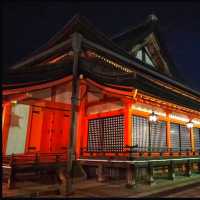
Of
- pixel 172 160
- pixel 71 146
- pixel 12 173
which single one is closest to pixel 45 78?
pixel 71 146

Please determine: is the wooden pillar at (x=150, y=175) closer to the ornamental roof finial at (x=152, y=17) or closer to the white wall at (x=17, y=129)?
the white wall at (x=17, y=129)

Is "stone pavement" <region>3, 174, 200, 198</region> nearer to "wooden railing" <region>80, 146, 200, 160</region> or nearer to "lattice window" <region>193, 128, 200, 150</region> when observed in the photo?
"wooden railing" <region>80, 146, 200, 160</region>

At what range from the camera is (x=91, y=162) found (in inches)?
426

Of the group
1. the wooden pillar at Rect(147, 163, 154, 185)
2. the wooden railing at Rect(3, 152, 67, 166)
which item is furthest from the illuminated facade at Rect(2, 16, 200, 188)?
the wooden railing at Rect(3, 152, 67, 166)

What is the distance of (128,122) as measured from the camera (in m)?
10.2

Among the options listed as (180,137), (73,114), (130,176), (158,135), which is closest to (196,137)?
(180,137)

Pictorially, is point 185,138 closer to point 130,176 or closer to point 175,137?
point 175,137

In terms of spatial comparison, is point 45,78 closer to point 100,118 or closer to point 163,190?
point 100,118

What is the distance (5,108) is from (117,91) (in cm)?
513

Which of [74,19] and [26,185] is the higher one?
[74,19]

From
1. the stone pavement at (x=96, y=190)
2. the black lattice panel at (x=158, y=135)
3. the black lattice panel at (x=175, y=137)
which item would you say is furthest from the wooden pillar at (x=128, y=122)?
the black lattice panel at (x=175, y=137)

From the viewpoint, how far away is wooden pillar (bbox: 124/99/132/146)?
1008 cm

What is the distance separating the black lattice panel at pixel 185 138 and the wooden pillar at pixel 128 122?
5.71 meters

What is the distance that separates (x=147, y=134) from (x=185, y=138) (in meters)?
4.61
